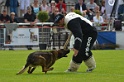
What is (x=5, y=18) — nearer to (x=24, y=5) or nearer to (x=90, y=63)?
(x=24, y=5)

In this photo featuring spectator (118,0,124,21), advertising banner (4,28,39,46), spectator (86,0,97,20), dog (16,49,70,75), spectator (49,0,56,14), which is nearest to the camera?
dog (16,49,70,75)

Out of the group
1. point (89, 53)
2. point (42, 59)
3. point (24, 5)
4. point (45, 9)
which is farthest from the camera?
point (24, 5)

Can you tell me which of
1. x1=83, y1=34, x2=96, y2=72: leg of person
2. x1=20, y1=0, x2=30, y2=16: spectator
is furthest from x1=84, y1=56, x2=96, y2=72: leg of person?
x1=20, y1=0, x2=30, y2=16: spectator

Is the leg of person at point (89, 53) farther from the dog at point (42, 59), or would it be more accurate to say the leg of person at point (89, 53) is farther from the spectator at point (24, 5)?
the spectator at point (24, 5)

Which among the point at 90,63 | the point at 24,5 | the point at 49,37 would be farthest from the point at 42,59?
the point at 24,5

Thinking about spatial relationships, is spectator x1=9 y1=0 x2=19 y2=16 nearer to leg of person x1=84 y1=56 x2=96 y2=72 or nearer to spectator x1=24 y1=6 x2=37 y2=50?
spectator x1=24 y1=6 x2=37 y2=50

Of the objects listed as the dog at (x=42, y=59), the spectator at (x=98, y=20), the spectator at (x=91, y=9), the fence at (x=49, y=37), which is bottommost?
the fence at (x=49, y=37)

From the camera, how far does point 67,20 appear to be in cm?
1297

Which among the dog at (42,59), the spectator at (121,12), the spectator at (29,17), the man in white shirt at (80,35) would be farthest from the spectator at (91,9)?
the dog at (42,59)

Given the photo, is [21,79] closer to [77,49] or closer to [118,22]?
[77,49]

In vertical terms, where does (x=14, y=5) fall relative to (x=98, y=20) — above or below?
above

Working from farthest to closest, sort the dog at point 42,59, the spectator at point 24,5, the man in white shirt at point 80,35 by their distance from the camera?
1. the spectator at point 24,5
2. the dog at point 42,59
3. the man in white shirt at point 80,35

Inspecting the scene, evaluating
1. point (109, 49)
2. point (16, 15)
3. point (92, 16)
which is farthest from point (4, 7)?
point (109, 49)

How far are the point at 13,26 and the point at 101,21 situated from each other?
472 cm
